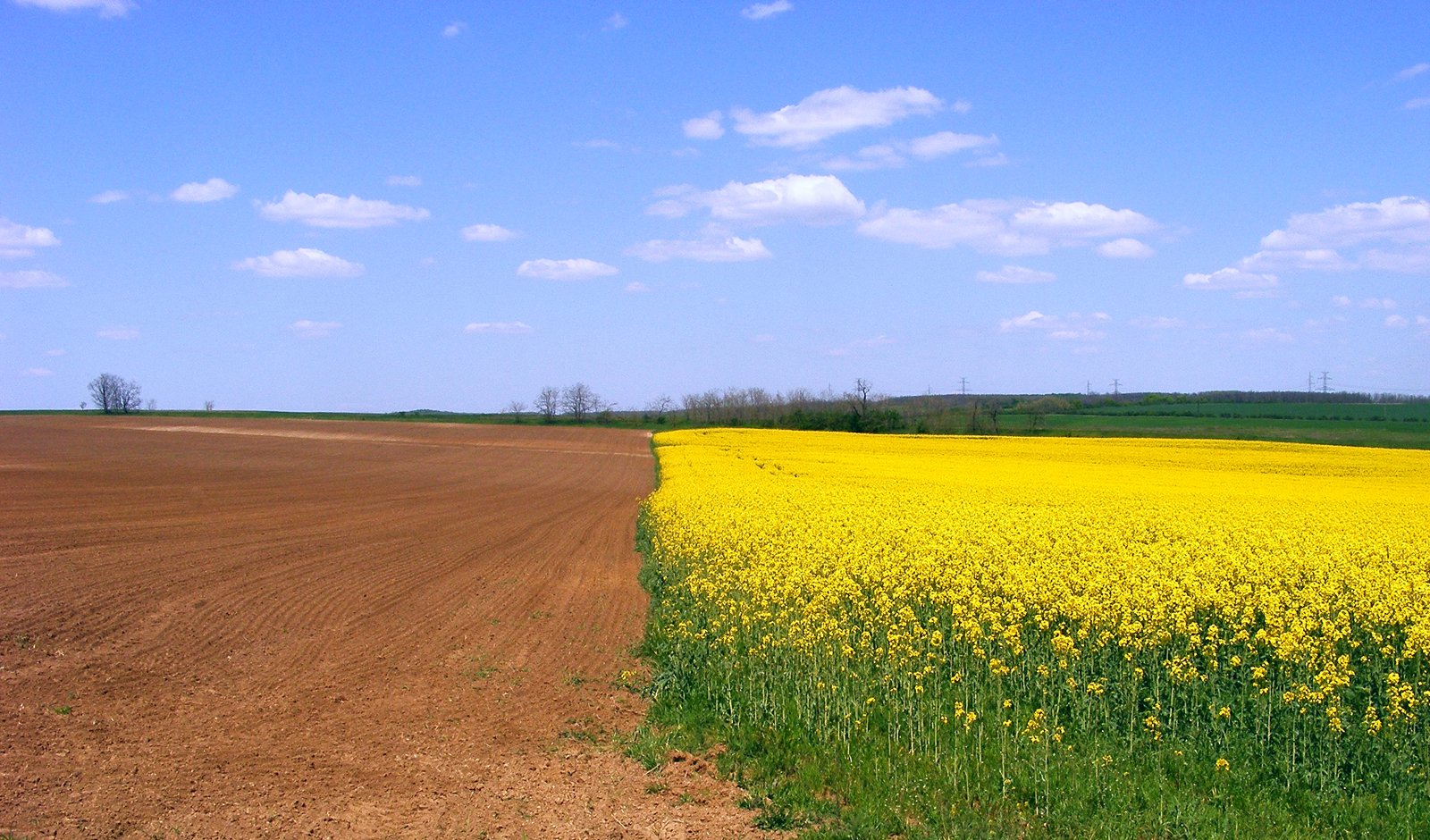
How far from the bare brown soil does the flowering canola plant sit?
53.4 inches

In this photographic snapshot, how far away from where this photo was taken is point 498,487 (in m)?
35.7

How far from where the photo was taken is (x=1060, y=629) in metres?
10.0

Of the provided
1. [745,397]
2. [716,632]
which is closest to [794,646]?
[716,632]

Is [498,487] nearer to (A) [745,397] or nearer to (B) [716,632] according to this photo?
(B) [716,632]

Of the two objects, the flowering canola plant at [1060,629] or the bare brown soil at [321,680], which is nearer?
the bare brown soil at [321,680]

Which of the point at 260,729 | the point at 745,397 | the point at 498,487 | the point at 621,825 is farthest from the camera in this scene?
the point at 745,397

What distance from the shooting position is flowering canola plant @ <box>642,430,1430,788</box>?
7.76 metres

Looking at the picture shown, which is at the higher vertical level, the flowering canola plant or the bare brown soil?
the flowering canola plant

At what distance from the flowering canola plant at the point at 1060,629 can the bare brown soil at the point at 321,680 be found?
4.45 feet

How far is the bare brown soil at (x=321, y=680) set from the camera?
6949 mm

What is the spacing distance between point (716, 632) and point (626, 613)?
10.1 feet

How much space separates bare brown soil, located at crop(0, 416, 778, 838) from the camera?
6.95 m

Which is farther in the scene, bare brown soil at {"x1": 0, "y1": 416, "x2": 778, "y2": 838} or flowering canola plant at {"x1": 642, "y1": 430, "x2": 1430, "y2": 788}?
flowering canola plant at {"x1": 642, "y1": 430, "x2": 1430, "y2": 788}

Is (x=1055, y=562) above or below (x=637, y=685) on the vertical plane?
above
